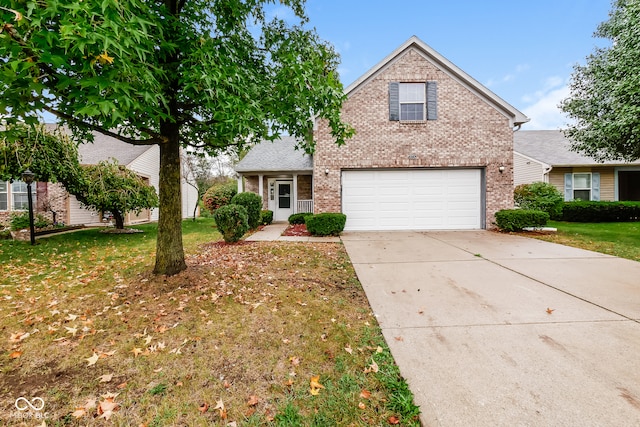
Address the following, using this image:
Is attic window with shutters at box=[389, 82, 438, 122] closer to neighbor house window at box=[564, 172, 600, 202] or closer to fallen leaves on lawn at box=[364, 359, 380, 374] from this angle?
fallen leaves on lawn at box=[364, 359, 380, 374]

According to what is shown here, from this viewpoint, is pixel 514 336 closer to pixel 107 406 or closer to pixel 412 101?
pixel 107 406

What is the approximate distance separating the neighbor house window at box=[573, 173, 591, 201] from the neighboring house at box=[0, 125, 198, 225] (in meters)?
21.1

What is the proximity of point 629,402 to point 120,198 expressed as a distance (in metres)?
→ 12.1

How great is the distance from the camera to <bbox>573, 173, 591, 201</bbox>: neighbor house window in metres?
15.1

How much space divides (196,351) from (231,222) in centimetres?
571

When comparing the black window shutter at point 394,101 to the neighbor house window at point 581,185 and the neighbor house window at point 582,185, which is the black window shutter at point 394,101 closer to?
the neighbor house window at point 581,185

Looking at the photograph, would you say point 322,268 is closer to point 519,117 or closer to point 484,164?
point 484,164

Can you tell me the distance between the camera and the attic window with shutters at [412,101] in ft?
34.1

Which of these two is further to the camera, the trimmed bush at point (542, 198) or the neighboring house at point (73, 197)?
the neighboring house at point (73, 197)

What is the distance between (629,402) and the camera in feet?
6.46

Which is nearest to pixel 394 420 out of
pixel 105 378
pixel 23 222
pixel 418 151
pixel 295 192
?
pixel 105 378

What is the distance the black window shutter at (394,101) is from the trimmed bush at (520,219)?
5.06m

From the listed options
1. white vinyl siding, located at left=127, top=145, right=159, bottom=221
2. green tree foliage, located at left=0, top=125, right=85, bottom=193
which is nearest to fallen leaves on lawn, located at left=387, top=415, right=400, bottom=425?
green tree foliage, located at left=0, top=125, right=85, bottom=193

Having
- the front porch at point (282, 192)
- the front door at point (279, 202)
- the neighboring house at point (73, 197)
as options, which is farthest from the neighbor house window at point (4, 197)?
the front door at point (279, 202)
